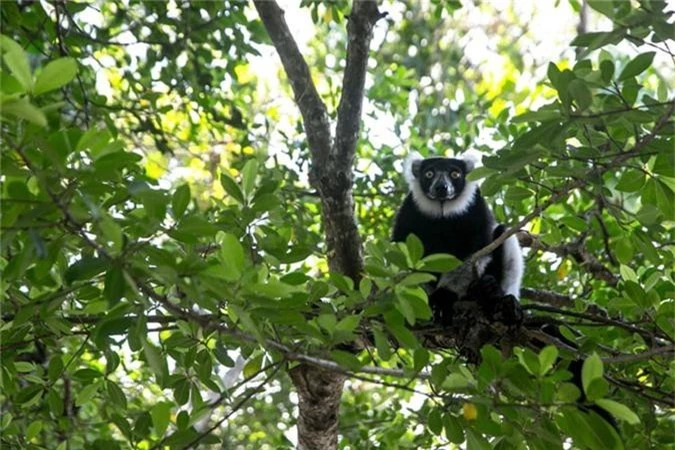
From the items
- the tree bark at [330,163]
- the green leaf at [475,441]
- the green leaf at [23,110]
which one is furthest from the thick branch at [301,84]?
the green leaf at [23,110]

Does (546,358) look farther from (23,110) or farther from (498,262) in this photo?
(498,262)

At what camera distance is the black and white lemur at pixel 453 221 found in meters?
4.88

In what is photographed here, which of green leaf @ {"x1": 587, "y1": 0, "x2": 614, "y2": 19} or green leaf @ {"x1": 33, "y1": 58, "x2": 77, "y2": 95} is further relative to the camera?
green leaf @ {"x1": 587, "y1": 0, "x2": 614, "y2": 19}

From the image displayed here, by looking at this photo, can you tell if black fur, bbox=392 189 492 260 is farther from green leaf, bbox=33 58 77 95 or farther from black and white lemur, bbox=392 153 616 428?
green leaf, bbox=33 58 77 95

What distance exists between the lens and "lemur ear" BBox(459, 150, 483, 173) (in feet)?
18.7

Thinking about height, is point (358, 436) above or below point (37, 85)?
below

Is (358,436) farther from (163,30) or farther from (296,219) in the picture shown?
(163,30)

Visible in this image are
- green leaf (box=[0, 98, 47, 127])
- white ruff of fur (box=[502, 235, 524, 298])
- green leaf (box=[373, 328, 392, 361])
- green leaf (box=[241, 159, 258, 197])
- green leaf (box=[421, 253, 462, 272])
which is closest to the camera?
green leaf (box=[0, 98, 47, 127])

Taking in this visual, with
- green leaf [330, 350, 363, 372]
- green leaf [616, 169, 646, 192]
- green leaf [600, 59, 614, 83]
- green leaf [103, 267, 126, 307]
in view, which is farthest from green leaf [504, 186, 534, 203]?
green leaf [103, 267, 126, 307]

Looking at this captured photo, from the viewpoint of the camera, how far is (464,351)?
391 cm

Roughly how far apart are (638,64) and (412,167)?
10.6 ft

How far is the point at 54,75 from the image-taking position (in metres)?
2.09

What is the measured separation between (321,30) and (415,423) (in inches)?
241

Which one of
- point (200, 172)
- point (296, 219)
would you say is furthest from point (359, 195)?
point (200, 172)
